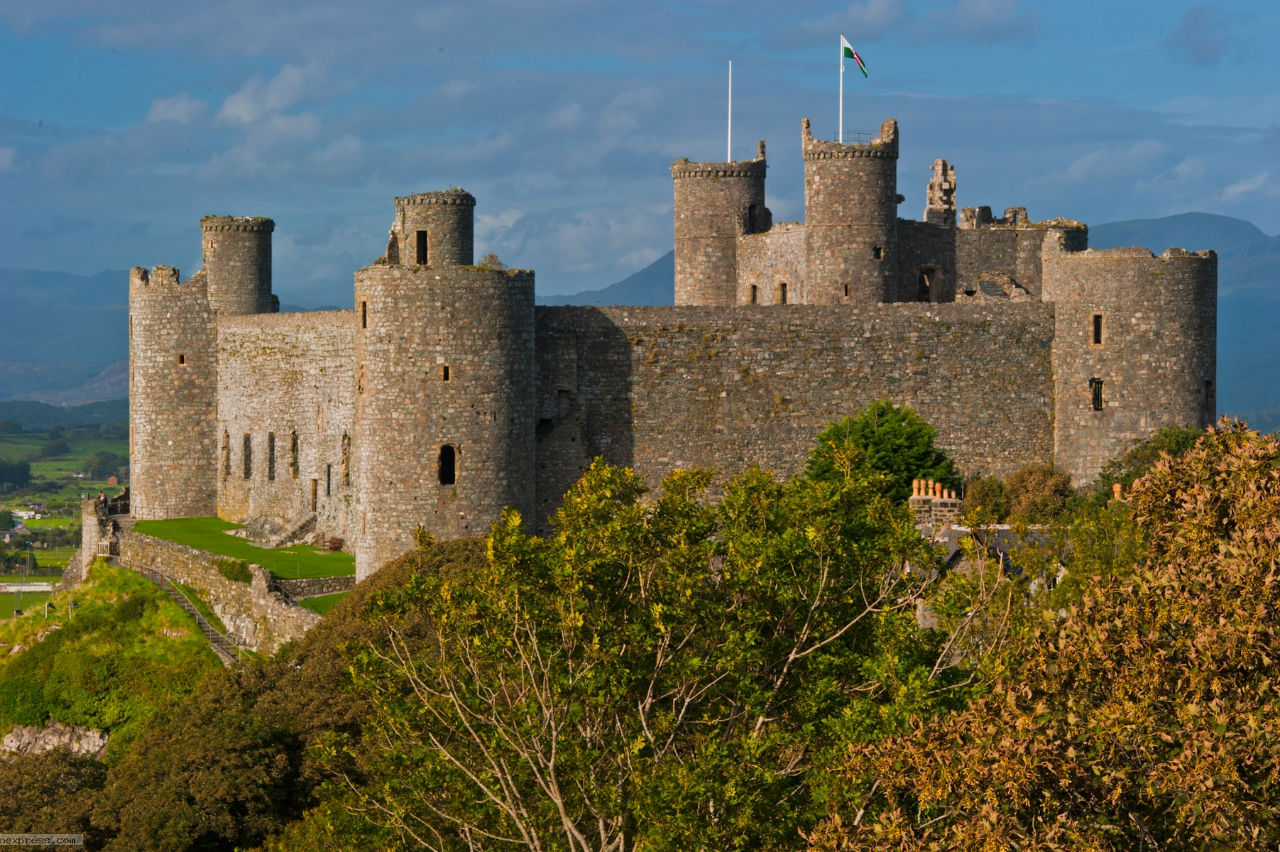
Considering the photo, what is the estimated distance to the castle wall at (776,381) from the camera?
46.4 metres

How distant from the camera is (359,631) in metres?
36.7

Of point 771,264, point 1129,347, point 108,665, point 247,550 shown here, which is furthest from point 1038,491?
point 108,665

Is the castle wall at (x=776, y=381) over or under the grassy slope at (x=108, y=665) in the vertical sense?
over

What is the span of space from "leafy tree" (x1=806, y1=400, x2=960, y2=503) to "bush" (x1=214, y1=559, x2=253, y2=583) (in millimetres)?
12797

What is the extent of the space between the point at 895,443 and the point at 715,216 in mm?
10297

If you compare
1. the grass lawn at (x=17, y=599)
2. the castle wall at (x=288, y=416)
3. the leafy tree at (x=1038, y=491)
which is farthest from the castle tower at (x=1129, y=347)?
the grass lawn at (x=17, y=599)

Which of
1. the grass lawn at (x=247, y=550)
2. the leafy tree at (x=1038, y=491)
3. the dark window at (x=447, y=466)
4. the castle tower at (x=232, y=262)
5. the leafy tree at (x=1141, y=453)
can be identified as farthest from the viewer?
the castle tower at (x=232, y=262)

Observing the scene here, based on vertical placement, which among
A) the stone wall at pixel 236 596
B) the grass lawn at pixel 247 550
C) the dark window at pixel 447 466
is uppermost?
the dark window at pixel 447 466

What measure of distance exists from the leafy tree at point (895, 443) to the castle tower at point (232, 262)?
64.0 ft

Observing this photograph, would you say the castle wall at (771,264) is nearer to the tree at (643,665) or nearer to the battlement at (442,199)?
the battlement at (442,199)

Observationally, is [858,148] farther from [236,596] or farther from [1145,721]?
[1145,721]

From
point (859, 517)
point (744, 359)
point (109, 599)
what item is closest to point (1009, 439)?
point (744, 359)

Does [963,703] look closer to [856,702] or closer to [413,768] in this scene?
[856,702]

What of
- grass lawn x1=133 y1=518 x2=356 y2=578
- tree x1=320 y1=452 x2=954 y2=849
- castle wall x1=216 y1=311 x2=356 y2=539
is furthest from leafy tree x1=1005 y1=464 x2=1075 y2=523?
tree x1=320 y1=452 x2=954 y2=849
